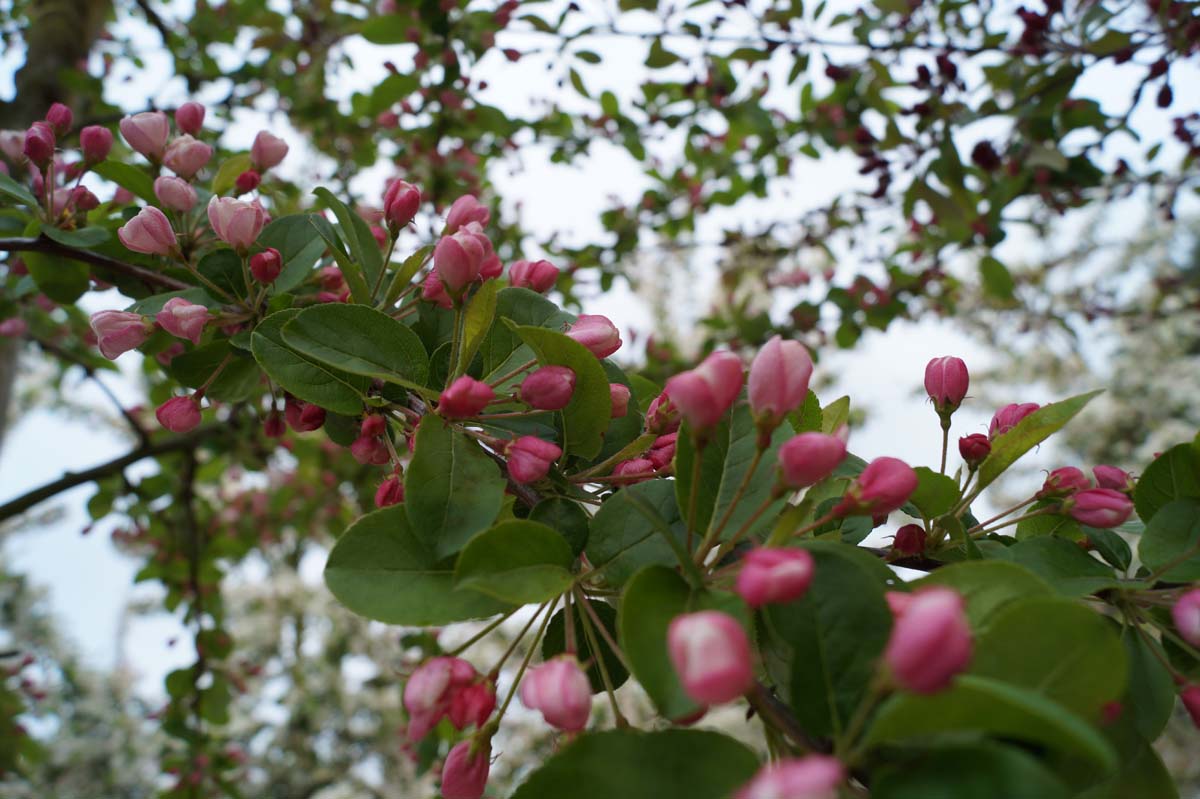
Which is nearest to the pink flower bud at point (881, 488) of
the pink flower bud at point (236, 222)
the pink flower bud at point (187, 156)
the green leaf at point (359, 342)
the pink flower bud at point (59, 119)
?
the green leaf at point (359, 342)

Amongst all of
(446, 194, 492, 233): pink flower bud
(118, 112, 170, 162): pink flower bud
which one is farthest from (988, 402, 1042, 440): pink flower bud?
(118, 112, 170, 162): pink flower bud

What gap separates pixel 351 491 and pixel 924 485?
300 cm

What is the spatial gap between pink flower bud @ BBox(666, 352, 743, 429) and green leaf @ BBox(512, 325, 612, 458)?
0.12m

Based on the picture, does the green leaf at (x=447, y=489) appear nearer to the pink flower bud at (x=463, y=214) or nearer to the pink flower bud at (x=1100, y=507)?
the pink flower bud at (x=463, y=214)

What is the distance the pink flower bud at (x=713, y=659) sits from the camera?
0.37 metres

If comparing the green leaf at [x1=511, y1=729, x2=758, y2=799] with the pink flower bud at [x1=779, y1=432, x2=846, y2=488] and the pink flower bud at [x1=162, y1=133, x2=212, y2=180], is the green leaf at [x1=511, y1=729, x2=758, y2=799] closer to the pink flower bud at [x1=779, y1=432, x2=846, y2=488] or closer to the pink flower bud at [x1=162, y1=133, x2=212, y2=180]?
the pink flower bud at [x1=779, y1=432, x2=846, y2=488]

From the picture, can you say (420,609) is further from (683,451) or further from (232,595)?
(232,595)

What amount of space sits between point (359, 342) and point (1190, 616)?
0.66 m

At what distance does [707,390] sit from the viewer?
525 mm

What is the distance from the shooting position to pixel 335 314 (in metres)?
0.67

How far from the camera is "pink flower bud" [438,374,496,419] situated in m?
0.61

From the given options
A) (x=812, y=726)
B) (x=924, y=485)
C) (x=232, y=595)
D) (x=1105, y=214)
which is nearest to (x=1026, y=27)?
(x=924, y=485)

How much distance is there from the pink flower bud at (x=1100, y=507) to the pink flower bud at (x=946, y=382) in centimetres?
15

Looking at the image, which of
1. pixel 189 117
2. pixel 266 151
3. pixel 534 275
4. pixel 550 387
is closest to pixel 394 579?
pixel 550 387
